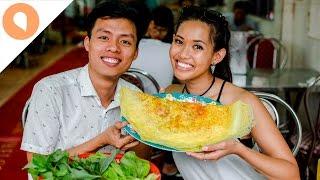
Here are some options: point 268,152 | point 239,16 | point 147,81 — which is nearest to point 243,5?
point 239,16

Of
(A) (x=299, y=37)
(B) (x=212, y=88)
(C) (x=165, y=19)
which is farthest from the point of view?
(A) (x=299, y=37)

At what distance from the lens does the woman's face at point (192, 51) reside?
5.52ft

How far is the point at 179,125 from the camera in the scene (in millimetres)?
1468

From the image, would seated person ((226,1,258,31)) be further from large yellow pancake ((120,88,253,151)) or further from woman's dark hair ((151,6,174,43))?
large yellow pancake ((120,88,253,151))

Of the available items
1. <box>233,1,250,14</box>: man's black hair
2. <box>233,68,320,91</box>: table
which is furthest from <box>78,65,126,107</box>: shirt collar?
<box>233,1,250,14</box>: man's black hair

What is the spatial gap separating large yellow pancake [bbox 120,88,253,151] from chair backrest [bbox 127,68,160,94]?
149cm

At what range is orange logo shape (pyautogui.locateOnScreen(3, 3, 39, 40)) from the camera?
1662 mm

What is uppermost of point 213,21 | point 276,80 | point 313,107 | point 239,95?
point 213,21

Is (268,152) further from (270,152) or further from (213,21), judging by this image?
(213,21)

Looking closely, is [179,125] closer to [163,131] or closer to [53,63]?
[163,131]

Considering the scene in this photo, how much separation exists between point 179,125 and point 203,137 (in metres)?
0.12

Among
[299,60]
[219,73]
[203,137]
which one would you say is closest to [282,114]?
[299,60]

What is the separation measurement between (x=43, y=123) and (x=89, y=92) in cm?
22

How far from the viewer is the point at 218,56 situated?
1795mm
